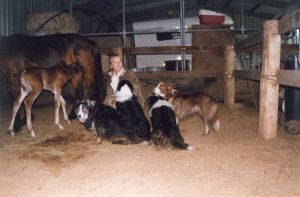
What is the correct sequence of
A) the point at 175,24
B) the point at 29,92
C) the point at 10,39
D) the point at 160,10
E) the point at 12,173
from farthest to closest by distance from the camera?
the point at 160,10 < the point at 175,24 < the point at 10,39 < the point at 29,92 < the point at 12,173

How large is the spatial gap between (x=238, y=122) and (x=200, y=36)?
3.84 meters

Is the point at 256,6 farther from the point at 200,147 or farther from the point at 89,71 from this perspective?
the point at 200,147

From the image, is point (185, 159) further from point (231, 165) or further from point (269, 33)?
point (269, 33)

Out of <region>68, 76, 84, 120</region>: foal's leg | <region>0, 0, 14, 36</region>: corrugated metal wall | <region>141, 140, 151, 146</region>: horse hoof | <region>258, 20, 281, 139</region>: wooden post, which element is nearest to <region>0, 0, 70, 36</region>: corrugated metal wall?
<region>0, 0, 14, 36</region>: corrugated metal wall

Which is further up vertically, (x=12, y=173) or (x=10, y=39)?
(x=10, y=39)

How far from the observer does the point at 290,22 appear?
4.14 metres

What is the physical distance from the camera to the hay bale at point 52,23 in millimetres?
9805

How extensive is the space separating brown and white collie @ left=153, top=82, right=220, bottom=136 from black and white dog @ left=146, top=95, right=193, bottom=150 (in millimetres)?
499

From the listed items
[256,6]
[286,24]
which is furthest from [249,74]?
[256,6]

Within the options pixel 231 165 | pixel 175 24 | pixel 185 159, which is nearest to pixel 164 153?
pixel 185 159

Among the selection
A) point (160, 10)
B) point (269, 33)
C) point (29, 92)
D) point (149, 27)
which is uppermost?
point (160, 10)

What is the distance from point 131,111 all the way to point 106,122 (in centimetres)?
41

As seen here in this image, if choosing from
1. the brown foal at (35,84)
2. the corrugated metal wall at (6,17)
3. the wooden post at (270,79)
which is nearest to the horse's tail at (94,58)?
the brown foal at (35,84)

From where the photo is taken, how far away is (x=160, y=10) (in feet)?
51.5
